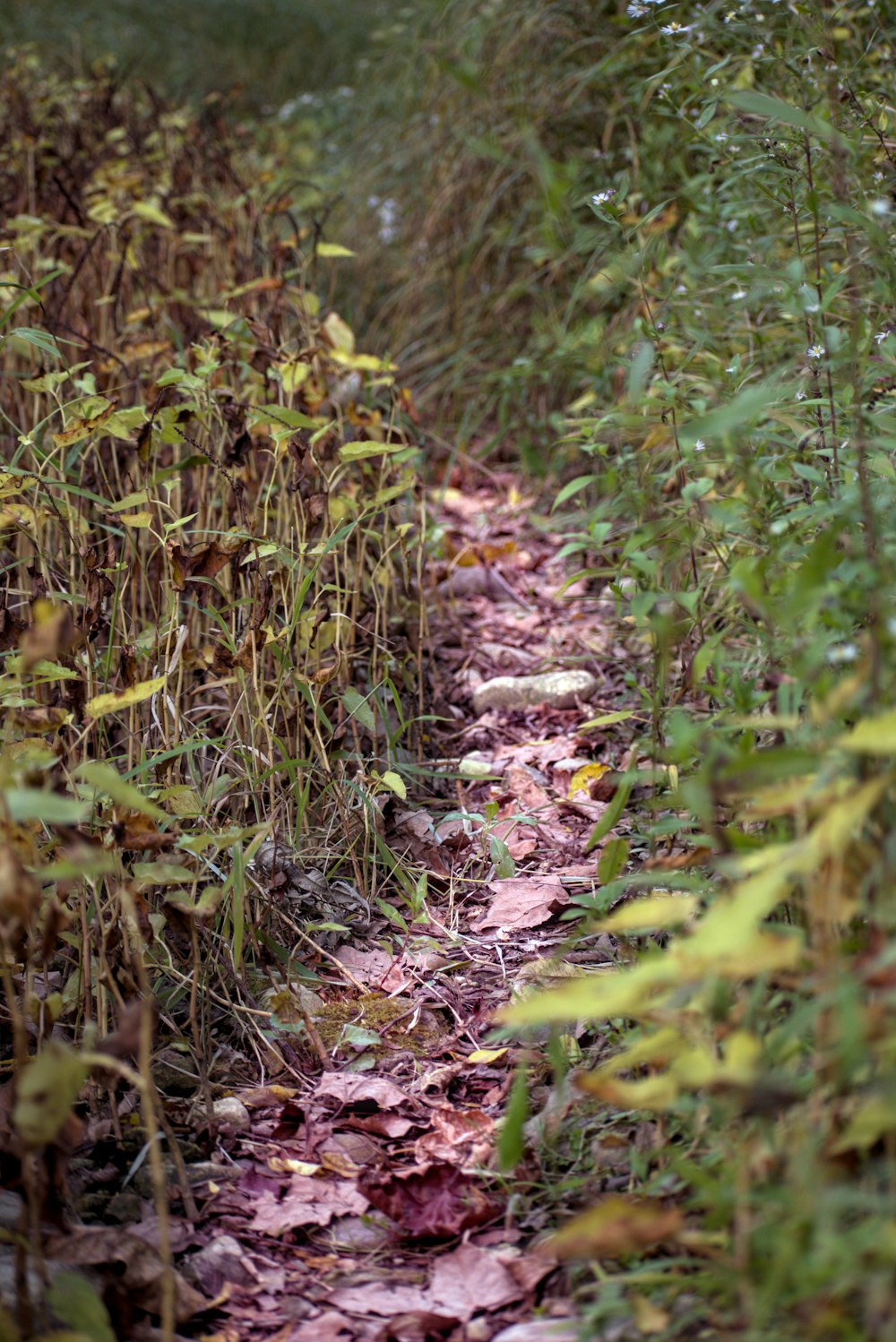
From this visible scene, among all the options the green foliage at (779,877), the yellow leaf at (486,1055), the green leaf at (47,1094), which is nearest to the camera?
the green foliage at (779,877)

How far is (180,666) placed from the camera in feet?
5.05

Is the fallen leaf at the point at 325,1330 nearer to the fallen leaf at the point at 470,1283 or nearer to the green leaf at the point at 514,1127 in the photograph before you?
the fallen leaf at the point at 470,1283

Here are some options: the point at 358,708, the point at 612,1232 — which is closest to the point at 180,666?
the point at 358,708

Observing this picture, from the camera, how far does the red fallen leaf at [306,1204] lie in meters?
1.16

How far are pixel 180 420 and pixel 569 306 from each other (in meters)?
1.48

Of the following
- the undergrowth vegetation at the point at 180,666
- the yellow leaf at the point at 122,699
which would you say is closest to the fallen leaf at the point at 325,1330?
the undergrowth vegetation at the point at 180,666

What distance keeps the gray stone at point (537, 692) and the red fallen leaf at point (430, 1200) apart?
1.07m

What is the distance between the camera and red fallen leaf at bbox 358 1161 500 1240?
1.14 meters

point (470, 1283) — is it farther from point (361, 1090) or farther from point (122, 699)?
point (122, 699)

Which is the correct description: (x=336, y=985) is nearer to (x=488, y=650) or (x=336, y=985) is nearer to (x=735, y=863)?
(x=735, y=863)

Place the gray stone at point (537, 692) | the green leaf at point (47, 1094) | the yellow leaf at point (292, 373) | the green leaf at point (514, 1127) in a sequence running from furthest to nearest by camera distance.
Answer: the gray stone at point (537, 692) → the yellow leaf at point (292, 373) → the green leaf at point (514, 1127) → the green leaf at point (47, 1094)

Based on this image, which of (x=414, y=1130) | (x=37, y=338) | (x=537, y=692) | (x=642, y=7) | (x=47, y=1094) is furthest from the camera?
(x=537, y=692)

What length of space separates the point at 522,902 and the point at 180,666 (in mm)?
576

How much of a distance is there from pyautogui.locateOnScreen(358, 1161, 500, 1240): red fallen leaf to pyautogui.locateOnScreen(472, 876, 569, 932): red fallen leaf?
439 mm
